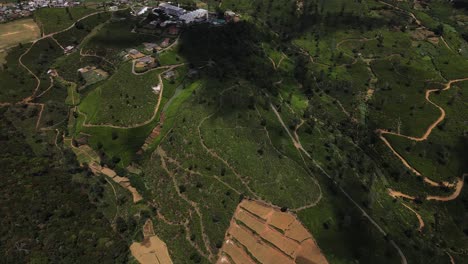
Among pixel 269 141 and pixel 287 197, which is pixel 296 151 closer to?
pixel 269 141

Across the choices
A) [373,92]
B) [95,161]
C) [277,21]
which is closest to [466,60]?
[373,92]

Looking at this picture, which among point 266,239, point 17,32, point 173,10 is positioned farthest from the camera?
point 173,10

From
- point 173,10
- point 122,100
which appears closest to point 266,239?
point 122,100

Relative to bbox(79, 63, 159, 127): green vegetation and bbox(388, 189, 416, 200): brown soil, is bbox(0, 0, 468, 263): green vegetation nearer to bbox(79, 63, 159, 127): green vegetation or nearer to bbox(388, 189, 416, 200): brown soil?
bbox(79, 63, 159, 127): green vegetation

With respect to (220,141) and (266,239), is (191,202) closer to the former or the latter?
(220,141)

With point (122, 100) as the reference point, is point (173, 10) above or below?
above

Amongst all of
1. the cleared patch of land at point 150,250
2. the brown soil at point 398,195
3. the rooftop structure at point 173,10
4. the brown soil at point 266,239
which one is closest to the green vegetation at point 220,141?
the brown soil at point 398,195
